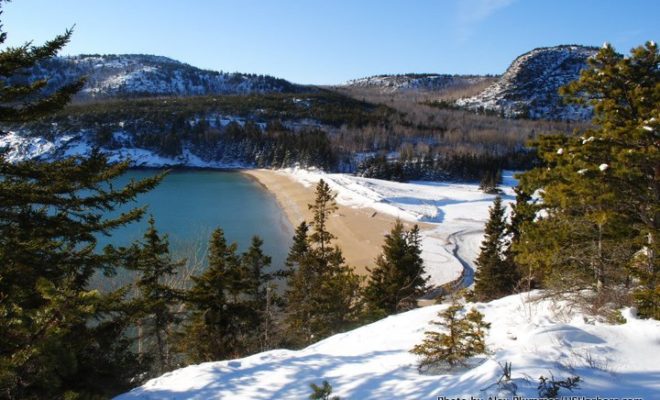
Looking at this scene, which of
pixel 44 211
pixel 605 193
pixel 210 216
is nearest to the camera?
pixel 44 211

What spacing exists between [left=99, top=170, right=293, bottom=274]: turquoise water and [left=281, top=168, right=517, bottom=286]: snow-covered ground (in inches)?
509

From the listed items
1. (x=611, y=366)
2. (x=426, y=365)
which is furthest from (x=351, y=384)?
(x=611, y=366)

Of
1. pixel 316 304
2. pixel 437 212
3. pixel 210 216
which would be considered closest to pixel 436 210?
Answer: pixel 437 212

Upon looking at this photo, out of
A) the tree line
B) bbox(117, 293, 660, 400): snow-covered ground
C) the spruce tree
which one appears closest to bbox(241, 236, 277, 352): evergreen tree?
the spruce tree

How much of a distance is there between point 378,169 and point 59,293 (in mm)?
98072

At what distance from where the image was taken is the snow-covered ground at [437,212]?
36781 millimetres

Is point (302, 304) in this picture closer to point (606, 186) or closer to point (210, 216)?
point (606, 186)

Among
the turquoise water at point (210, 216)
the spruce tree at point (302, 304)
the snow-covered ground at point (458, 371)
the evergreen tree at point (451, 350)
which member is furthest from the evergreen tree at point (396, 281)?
the evergreen tree at point (451, 350)

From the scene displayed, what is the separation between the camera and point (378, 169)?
3962 inches

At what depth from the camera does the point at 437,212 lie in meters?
59.6

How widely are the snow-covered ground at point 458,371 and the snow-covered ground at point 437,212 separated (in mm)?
25031

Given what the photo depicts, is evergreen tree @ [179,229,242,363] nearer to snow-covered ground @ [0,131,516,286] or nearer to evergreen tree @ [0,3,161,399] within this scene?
evergreen tree @ [0,3,161,399]

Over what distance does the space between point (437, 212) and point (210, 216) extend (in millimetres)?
33175

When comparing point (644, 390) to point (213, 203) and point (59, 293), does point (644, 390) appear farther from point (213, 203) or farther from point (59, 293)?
point (213, 203)
